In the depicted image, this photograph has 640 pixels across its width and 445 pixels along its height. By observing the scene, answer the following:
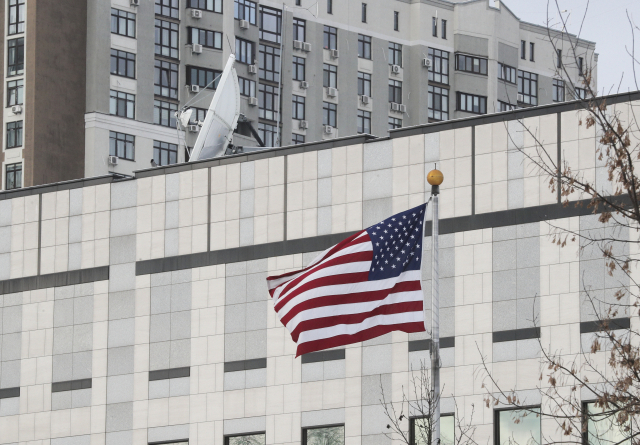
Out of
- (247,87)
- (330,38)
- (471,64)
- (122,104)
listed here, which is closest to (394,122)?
(330,38)

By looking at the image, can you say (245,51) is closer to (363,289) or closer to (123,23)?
(123,23)

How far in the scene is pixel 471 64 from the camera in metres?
115

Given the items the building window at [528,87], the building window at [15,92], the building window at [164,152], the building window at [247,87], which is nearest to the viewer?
the building window at [15,92]

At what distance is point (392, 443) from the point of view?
4328 cm

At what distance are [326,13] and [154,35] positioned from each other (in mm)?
15457

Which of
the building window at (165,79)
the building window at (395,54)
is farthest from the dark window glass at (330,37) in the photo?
the building window at (165,79)

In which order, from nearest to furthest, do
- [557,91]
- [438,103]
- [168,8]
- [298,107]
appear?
[168,8] < [298,107] < [438,103] < [557,91]

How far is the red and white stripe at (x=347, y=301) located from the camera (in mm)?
29188

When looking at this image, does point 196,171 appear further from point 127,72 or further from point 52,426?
point 127,72

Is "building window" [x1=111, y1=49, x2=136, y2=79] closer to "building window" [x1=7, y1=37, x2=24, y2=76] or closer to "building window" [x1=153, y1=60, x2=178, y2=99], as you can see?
"building window" [x1=153, y1=60, x2=178, y2=99]

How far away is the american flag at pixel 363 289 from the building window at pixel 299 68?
77853 mm

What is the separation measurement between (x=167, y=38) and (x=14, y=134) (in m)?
12.4

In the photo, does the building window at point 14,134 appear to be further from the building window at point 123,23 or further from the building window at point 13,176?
the building window at point 123,23

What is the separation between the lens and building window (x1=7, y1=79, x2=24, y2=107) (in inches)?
3708
